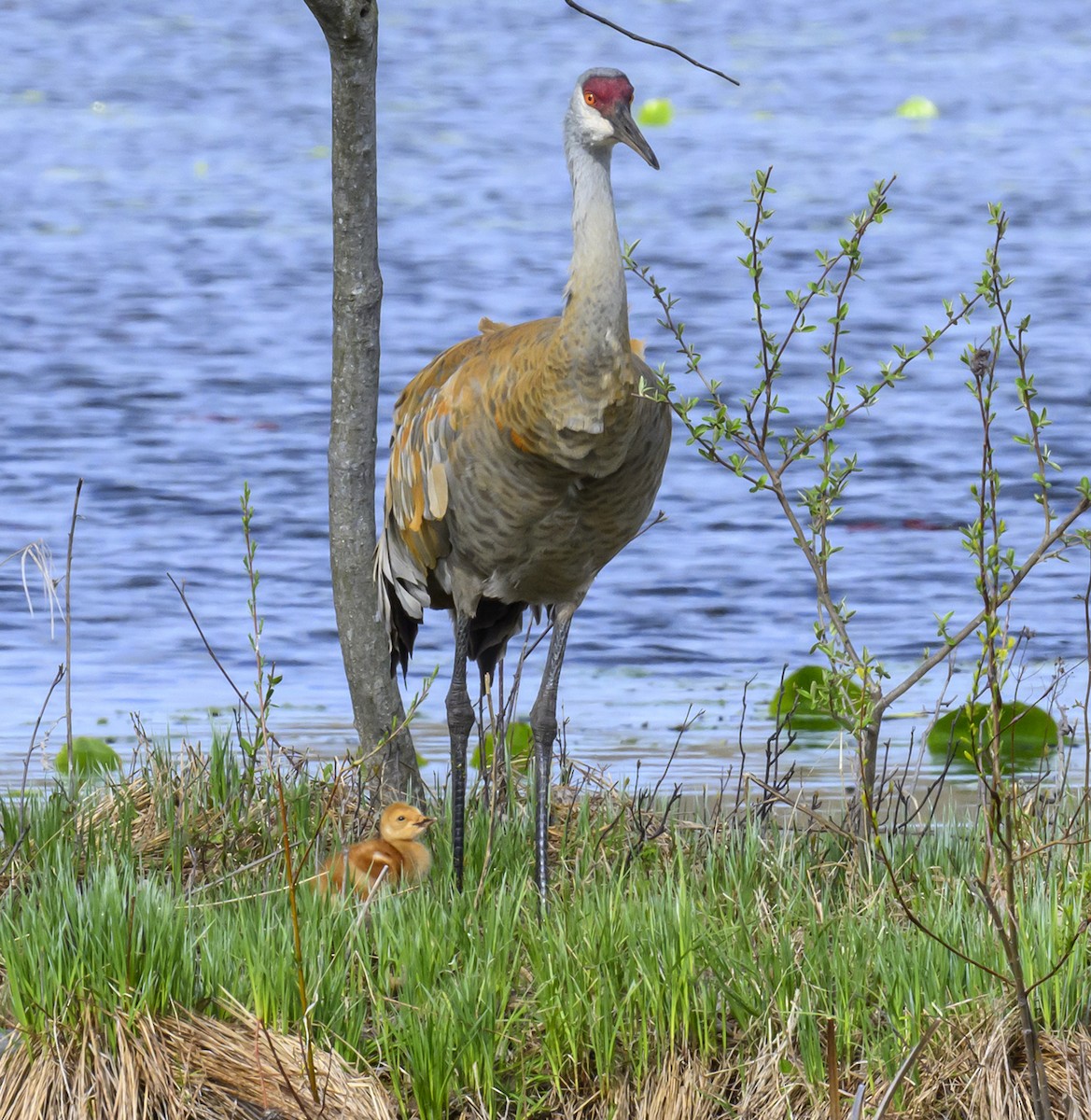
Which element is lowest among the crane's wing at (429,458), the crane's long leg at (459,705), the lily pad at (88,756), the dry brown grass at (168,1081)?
the dry brown grass at (168,1081)

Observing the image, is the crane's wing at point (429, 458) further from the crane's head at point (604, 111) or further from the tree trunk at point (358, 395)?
the crane's head at point (604, 111)

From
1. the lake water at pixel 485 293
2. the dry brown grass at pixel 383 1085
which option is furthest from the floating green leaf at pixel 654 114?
the dry brown grass at pixel 383 1085

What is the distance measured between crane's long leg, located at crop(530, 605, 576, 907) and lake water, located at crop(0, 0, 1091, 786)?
60 cm

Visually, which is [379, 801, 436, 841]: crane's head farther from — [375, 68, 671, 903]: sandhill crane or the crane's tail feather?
the crane's tail feather

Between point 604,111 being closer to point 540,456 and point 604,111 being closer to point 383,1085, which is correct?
point 540,456

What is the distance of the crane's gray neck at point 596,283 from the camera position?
478 centimetres

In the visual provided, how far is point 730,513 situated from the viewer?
9.87 m

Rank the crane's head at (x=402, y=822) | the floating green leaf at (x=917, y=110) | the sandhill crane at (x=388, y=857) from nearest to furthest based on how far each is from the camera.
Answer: the sandhill crane at (x=388, y=857), the crane's head at (x=402, y=822), the floating green leaf at (x=917, y=110)

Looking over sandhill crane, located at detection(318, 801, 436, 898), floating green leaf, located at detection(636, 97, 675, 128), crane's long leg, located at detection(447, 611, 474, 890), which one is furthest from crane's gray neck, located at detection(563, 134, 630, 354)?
floating green leaf, located at detection(636, 97, 675, 128)

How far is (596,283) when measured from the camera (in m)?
4.79

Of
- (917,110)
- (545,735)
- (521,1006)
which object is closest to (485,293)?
(545,735)

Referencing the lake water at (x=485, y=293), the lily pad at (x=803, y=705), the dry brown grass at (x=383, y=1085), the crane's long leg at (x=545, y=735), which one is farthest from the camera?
the lake water at (x=485, y=293)

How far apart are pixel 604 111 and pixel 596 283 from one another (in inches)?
16.6

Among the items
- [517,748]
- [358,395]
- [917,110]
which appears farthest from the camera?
[917,110]
